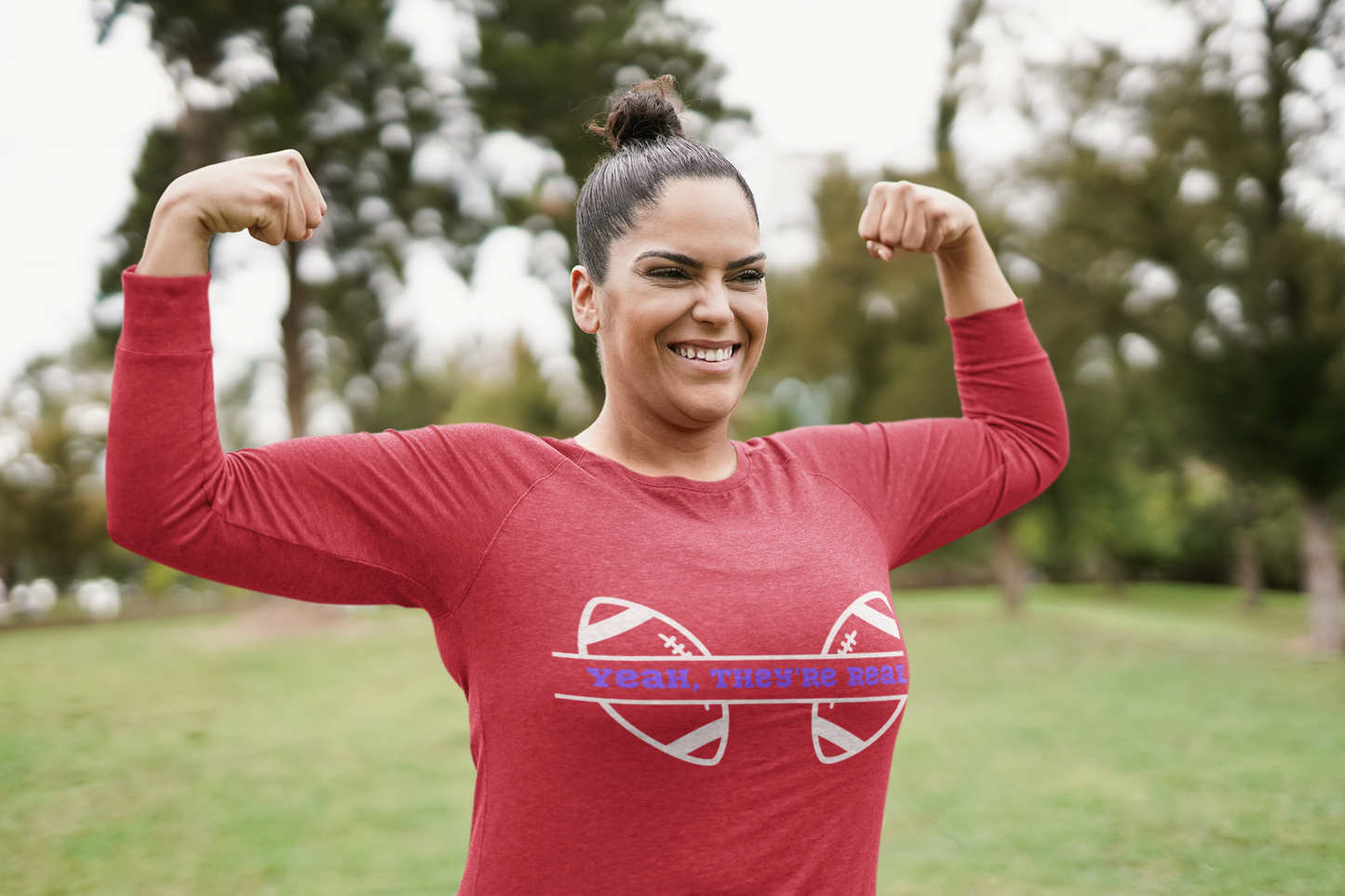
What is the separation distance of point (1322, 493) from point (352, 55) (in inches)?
578

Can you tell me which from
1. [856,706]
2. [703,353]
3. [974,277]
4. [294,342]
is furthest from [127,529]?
[294,342]

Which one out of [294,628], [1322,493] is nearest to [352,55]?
[294,628]

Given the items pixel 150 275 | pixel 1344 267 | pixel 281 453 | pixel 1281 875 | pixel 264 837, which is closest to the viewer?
pixel 150 275

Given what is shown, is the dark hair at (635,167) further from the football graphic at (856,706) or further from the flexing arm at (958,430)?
the football graphic at (856,706)

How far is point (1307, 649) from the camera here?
1145 cm

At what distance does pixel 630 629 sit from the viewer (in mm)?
1233

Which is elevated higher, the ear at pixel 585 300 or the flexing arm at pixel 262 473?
the ear at pixel 585 300

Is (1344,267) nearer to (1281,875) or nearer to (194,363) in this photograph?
(1281,875)

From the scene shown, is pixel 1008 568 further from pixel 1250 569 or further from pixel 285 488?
pixel 285 488

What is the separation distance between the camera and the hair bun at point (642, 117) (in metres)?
1.63

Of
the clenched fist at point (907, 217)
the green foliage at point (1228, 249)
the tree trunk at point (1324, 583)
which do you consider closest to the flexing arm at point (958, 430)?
the clenched fist at point (907, 217)

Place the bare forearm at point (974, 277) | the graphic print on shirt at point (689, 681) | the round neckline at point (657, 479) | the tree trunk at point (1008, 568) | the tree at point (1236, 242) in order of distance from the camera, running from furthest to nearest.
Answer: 1. the tree trunk at point (1008, 568)
2. the tree at point (1236, 242)
3. the bare forearm at point (974, 277)
4. the round neckline at point (657, 479)
5. the graphic print on shirt at point (689, 681)

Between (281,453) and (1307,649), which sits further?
(1307,649)

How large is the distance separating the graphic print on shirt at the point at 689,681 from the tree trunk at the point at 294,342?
50.3ft
